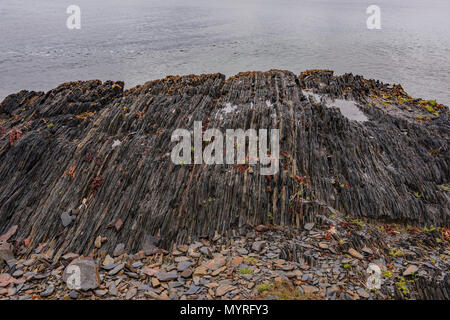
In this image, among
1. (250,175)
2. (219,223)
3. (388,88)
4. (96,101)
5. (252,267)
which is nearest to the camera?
(252,267)

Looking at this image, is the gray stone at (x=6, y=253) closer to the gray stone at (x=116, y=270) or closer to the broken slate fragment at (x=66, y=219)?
the broken slate fragment at (x=66, y=219)

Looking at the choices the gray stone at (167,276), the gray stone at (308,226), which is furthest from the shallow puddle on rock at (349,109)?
the gray stone at (167,276)

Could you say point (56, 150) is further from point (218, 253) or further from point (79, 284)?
point (218, 253)

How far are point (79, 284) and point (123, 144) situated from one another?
8800 mm

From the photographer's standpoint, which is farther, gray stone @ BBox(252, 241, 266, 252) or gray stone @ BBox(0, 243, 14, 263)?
gray stone @ BBox(0, 243, 14, 263)

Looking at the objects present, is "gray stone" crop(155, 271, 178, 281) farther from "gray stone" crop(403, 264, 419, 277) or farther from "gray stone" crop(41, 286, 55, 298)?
"gray stone" crop(403, 264, 419, 277)

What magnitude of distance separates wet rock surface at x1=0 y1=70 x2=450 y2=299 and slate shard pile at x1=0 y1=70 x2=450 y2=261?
0.07 metres

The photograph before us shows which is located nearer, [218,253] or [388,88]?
[218,253]

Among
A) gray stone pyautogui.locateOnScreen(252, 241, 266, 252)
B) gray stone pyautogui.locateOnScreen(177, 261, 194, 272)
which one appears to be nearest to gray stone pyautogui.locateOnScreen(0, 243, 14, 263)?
gray stone pyautogui.locateOnScreen(177, 261, 194, 272)

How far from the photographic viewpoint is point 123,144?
17.7 m

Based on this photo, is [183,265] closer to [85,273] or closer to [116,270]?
[116,270]

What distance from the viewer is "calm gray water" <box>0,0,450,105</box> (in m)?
43.6
